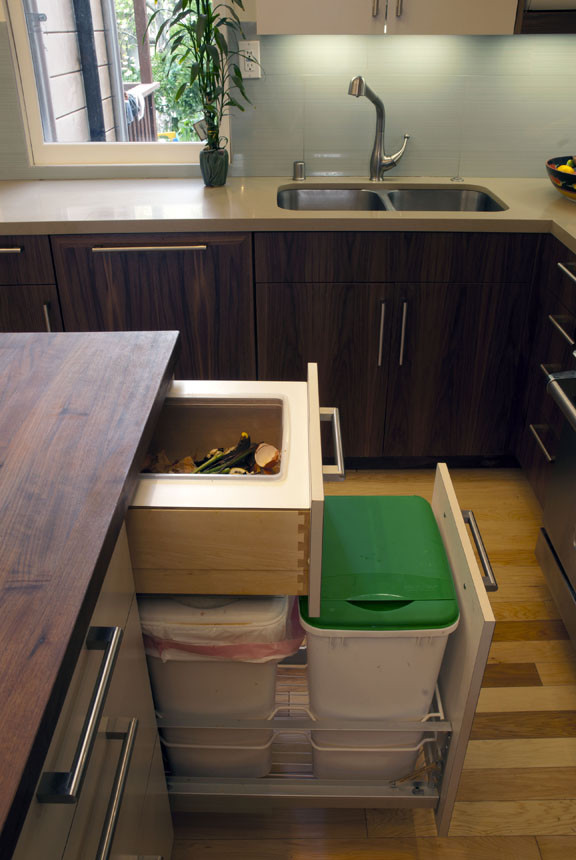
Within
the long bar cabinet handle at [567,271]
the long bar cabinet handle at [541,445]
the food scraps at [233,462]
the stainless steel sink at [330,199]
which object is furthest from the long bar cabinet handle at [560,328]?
the food scraps at [233,462]

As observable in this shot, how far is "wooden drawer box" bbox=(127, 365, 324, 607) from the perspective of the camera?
113 cm

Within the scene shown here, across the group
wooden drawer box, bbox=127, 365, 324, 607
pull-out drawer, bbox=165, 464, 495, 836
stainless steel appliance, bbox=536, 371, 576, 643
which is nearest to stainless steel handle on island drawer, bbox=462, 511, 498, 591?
pull-out drawer, bbox=165, 464, 495, 836

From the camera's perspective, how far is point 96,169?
9.07ft

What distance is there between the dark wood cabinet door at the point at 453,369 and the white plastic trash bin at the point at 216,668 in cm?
128

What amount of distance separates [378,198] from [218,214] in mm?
712

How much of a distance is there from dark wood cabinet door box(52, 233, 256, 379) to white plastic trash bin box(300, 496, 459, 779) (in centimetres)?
106

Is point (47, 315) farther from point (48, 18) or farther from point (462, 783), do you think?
point (462, 783)

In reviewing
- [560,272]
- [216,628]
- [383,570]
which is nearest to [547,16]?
[560,272]

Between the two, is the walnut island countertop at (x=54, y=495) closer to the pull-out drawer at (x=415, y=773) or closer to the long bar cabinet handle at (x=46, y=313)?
the pull-out drawer at (x=415, y=773)

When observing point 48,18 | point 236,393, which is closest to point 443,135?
point 48,18

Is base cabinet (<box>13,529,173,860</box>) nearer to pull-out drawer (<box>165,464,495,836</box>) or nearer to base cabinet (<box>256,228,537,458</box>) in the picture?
pull-out drawer (<box>165,464,495,836</box>)

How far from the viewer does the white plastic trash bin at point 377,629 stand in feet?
4.19

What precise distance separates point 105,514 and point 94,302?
1536 mm

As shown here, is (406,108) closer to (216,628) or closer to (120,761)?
(216,628)
